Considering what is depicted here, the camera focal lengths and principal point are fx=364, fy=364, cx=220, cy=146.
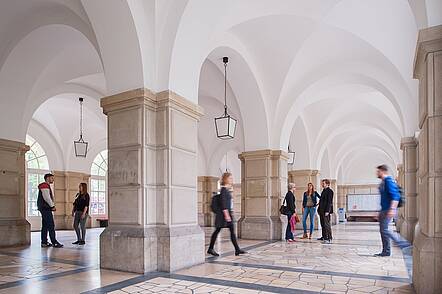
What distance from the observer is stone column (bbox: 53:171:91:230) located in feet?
57.3

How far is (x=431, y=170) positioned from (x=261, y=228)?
6.50 metres

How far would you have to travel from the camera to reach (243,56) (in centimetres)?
903

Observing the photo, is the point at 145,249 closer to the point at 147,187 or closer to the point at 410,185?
the point at 147,187

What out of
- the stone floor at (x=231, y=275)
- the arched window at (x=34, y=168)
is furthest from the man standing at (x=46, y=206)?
the arched window at (x=34, y=168)

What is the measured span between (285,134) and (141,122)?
19.7 feet

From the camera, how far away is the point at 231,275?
5.05 meters

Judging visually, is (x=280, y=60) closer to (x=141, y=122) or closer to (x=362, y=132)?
(x=141, y=122)

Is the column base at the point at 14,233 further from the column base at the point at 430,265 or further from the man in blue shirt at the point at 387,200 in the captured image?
the column base at the point at 430,265

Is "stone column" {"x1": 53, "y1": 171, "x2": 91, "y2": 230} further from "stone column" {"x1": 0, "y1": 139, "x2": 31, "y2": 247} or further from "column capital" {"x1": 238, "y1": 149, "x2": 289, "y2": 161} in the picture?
"column capital" {"x1": 238, "y1": 149, "x2": 289, "y2": 161}

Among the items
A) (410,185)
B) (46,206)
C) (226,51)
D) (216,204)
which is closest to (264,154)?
(226,51)

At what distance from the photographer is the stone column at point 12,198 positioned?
Answer: 8.49 metres

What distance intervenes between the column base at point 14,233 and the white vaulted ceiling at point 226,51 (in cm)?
213

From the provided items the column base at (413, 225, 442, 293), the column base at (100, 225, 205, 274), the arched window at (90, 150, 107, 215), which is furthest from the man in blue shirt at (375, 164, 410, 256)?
the arched window at (90, 150, 107, 215)

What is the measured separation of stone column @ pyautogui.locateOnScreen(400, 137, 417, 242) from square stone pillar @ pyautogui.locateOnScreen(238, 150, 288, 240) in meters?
3.60
